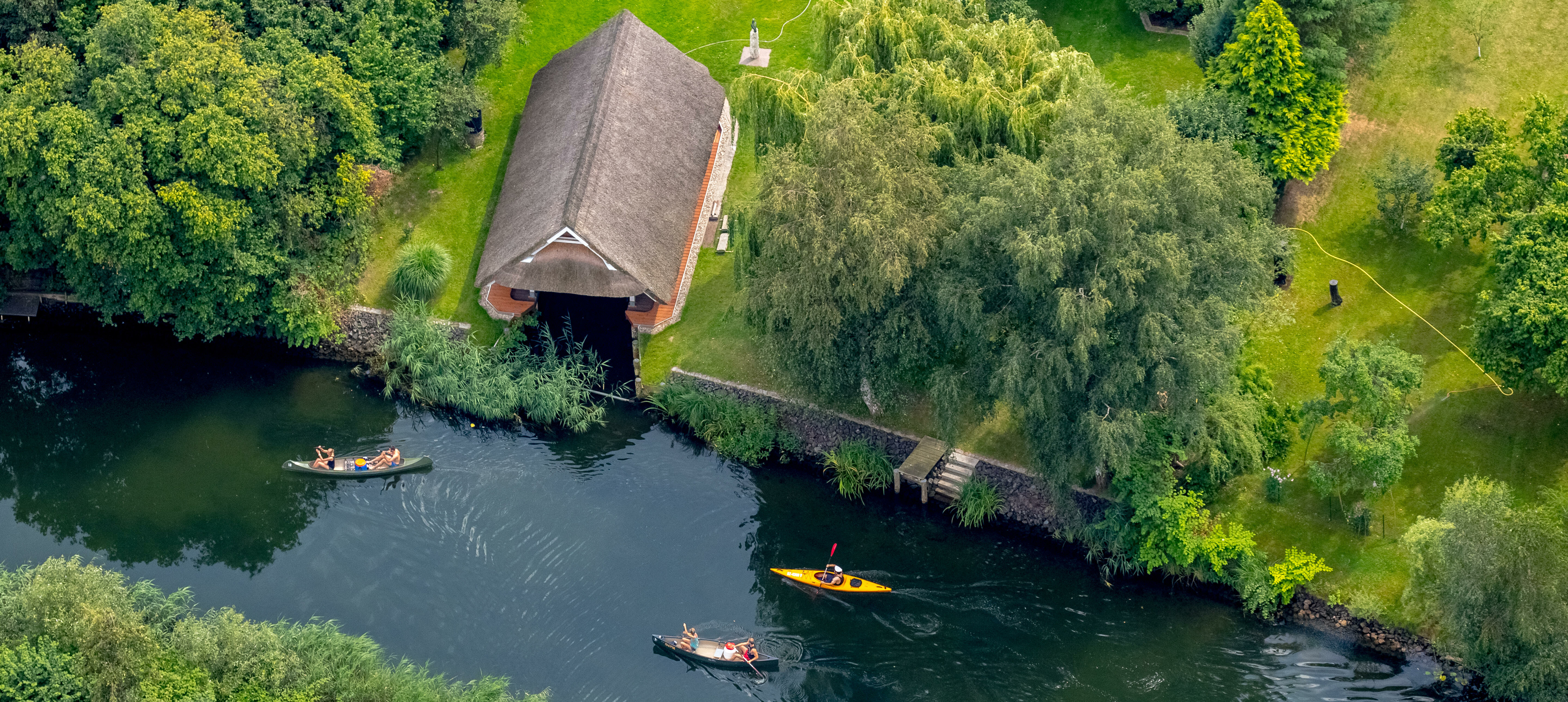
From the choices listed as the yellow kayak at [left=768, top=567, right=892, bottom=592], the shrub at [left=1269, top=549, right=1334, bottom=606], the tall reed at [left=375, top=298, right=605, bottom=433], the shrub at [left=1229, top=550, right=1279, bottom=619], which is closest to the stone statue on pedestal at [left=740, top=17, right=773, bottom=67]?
the tall reed at [left=375, top=298, right=605, bottom=433]

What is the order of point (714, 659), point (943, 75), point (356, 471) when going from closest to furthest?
point (714, 659)
point (943, 75)
point (356, 471)

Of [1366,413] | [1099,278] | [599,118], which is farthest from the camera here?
[599,118]

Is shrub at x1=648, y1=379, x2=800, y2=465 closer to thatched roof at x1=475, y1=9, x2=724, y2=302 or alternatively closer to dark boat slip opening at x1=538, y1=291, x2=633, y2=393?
dark boat slip opening at x1=538, y1=291, x2=633, y2=393

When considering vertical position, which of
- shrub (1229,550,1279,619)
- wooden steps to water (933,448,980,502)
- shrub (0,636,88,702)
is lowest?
shrub (0,636,88,702)

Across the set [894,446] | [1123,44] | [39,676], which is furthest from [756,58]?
[39,676]

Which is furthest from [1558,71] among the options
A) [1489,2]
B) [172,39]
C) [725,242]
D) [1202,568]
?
[172,39]

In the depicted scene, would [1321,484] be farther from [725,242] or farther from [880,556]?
[725,242]

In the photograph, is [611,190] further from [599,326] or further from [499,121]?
[499,121]
